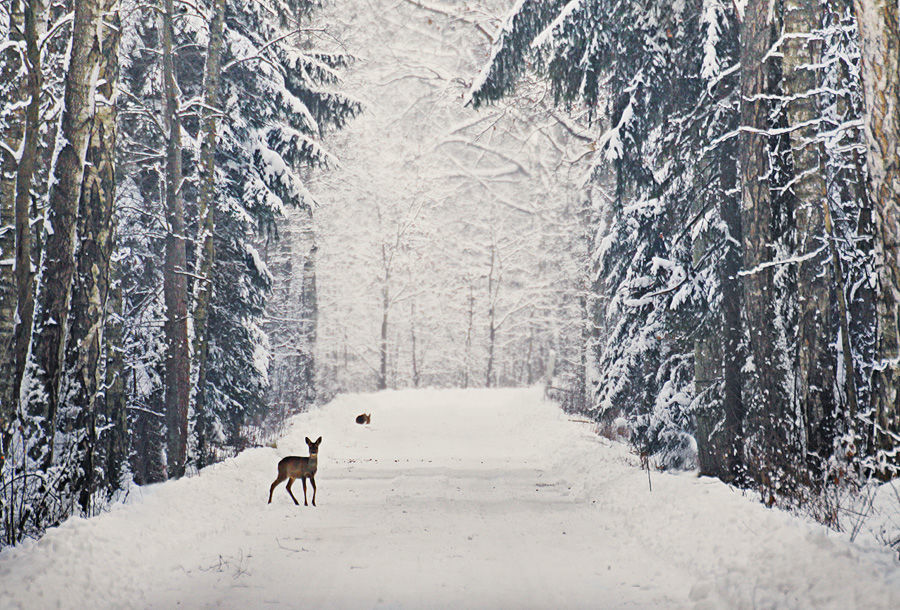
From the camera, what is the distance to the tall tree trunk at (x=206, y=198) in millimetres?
13891

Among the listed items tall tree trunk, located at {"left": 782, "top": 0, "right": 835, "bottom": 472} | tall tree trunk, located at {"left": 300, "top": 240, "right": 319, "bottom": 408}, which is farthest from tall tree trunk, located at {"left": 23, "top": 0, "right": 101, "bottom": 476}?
tall tree trunk, located at {"left": 300, "top": 240, "right": 319, "bottom": 408}

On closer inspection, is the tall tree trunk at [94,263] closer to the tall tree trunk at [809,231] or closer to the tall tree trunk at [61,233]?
the tall tree trunk at [61,233]

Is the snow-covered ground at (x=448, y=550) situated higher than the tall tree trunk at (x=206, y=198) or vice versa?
the tall tree trunk at (x=206, y=198)

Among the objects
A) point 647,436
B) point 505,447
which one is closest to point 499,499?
point 647,436

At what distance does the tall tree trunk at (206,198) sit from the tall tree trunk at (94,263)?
510cm

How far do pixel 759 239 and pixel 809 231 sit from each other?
29.7 inches

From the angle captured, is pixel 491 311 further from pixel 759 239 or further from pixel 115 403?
pixel 759 239

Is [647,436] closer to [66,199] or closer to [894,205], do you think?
[894,205]

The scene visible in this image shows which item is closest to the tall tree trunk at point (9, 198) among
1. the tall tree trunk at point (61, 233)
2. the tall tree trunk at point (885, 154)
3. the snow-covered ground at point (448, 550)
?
the tall tree trunk at point (61, 233)

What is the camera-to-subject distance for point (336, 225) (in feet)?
142

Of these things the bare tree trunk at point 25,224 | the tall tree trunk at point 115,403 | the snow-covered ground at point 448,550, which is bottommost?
the snow-covered ground at point 448,550

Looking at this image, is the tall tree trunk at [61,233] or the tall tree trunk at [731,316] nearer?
the tall tree trunk at [61,233]

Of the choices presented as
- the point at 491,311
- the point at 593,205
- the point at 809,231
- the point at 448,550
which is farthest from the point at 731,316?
the point at 491,311

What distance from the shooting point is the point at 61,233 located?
784cm
